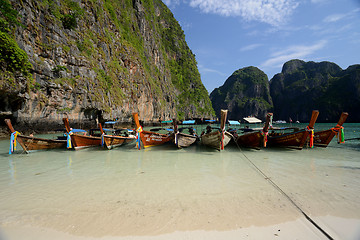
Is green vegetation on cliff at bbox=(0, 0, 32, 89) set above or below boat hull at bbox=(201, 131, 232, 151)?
above

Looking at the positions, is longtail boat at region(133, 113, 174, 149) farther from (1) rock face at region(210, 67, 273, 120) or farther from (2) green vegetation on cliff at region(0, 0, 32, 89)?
(1) rock face at region(210, 67, 273, 120)

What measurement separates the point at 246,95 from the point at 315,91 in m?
47.2

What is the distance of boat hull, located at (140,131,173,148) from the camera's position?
11211mm

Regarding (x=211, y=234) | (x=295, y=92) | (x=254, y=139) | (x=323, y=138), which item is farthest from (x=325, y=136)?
(x=295, y=92)

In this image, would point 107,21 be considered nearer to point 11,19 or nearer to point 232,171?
point 11,19

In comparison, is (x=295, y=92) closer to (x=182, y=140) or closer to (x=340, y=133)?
(x=340, y=133)

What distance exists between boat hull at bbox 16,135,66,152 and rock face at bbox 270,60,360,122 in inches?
4398

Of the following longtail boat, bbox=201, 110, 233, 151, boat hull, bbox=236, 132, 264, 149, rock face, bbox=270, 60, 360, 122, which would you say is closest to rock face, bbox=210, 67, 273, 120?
rock face, bbox=270, 60, 360, 122

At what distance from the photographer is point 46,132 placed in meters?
20.0

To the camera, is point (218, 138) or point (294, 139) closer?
point (218, 138)

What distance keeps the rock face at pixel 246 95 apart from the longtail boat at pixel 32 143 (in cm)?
12885

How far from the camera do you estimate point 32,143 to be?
996 cm

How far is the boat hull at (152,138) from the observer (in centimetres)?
1121

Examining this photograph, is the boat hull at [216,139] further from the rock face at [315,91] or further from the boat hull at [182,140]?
the rock face at [315,91]
